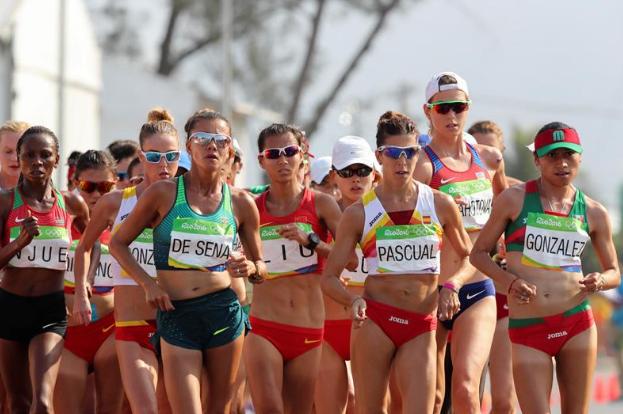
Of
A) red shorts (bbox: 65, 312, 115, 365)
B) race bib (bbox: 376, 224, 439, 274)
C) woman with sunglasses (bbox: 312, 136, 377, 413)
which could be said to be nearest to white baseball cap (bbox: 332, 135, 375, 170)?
woman with sunglasses (bbox: 312, 136, 377, 413)

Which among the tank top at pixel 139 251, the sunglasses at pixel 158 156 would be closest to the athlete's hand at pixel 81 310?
the tank top at pixel 139 251

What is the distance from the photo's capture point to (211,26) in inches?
1922

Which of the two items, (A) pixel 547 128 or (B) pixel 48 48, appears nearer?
(A) pixel 547 128

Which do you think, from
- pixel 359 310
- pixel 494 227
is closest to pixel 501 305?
pixel 494 227

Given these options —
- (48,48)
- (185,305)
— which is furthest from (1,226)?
(48,48)

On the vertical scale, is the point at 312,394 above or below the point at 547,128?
below

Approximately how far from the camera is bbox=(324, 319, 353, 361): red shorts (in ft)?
35.9

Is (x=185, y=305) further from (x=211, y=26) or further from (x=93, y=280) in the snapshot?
(x=211, y=26)

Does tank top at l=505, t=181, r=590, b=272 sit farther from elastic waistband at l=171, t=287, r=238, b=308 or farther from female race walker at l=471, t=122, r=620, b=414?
elastic waistband at l=171, t=287, r=238, b=308

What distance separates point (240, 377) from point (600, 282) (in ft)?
10.4

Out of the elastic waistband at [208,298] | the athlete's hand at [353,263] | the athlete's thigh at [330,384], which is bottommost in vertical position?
the athlete's thigh at [330,384]

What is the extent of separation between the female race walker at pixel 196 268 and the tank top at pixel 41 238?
1429 mm

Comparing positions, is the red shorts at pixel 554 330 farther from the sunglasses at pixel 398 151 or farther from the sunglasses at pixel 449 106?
the sunglasses at pixel 449 106

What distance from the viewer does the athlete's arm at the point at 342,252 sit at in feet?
30.9
